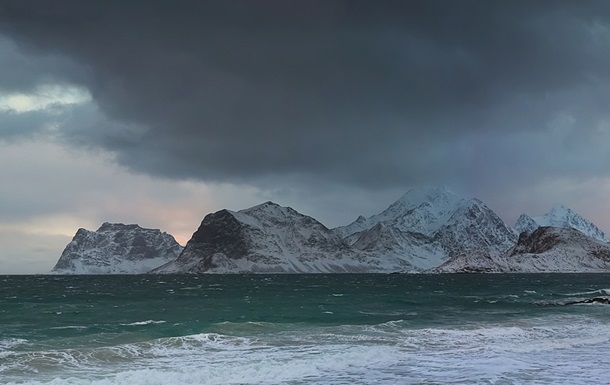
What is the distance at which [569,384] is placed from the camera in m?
22.4

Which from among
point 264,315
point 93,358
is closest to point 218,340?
point 93,358

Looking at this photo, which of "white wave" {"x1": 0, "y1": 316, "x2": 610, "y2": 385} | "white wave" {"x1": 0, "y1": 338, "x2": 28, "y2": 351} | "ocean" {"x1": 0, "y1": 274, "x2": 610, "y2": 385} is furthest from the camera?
"white wave" {"x1": 0, "y1": 338, "x2": 28, "y2": 351}

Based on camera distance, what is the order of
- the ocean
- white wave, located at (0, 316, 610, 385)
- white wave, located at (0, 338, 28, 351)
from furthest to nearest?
white wave, located at (0, 338, 28, 351), the ocean, white wave, located at (0, 316, 610, 385)

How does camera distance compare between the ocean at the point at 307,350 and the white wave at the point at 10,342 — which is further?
the white wave at the point at 10,342

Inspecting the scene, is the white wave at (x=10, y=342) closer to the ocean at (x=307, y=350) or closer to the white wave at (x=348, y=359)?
the ocean at (x=307, y=350)

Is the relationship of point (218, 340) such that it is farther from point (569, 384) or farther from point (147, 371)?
point (569, 384)

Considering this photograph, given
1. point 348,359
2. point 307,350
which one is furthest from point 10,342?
point 348,359

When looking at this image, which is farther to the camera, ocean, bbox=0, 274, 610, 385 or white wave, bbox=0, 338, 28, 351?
white wave, bbox=0, 338, 28, 351

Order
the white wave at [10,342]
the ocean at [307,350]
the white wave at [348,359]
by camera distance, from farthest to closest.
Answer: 1. the white wave at [10,342]
2. the ocean at [307,350]
3. the white wave at [348,359]

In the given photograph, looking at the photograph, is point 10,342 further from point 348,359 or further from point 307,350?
point 348,359

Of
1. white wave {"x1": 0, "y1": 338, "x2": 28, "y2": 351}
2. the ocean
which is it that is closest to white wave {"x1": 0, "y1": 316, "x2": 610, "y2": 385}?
the ocean

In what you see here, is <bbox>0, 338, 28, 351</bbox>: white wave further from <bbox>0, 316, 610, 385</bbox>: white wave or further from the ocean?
<bbox>0, 316, 610, 385</bbox>: white wave

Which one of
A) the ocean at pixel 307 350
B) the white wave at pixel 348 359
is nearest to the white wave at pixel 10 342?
the ocean at pixel 307 350

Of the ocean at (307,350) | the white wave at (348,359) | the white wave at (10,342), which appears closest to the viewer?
the white wave at (348,359)
